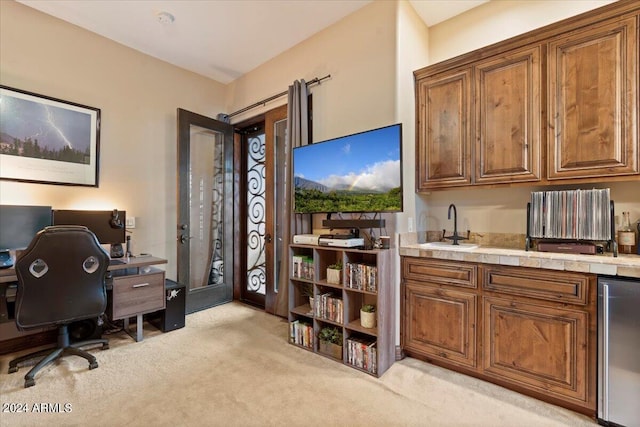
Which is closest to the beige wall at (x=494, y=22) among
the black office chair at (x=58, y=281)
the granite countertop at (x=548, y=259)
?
the granite countertop at (x=548, y=259)

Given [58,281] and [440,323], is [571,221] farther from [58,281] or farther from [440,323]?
[58,281]

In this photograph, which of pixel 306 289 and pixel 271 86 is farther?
pixel 271 86

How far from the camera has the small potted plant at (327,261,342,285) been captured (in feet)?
7.85

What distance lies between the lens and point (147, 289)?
2709 mm

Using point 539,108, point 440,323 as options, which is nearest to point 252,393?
point 440,323

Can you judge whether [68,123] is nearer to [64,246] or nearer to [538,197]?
[64,246]

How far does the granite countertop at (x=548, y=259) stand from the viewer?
1.58 m

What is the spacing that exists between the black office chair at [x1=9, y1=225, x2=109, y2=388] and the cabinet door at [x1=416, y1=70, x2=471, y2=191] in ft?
8.55

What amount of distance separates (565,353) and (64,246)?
10.5 feet

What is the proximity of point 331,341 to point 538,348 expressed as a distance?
139 centimetres

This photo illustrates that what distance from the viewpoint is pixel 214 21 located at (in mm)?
2797

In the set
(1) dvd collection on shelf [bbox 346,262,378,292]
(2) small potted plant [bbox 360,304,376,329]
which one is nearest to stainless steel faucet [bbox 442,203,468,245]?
(1) dvd collection on shelf [bbox 346,262,378,292]

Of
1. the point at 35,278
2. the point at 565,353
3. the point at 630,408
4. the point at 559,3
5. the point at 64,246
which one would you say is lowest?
the point at 630,408

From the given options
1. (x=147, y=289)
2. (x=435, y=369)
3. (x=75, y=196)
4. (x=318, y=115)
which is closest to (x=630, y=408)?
(x=435, y=369)
